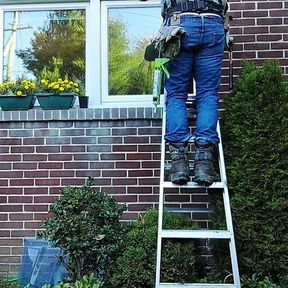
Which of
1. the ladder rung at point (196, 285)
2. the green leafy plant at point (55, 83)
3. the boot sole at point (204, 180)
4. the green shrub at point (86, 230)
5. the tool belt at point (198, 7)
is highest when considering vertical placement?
the tool belt at point (198, 7)

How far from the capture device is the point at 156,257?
377 centimetres

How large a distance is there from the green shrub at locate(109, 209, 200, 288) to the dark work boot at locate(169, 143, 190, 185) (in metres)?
0.42

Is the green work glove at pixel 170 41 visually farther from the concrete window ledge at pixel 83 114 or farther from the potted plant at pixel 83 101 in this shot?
the potted plant at pixel 83 101

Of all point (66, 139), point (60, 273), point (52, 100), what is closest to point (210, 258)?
point (60, 273)

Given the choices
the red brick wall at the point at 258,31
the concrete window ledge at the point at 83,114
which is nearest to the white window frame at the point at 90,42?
the concrete window ledge at the point at 83,114

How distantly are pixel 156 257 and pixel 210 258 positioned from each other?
98 cm

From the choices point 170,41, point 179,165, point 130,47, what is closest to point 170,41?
point 170,41

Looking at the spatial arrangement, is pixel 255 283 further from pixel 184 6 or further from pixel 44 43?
pixel 44 43

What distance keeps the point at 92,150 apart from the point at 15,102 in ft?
2.86

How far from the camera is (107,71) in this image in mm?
5246

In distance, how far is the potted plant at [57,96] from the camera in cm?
501

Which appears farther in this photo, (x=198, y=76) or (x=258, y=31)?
(x=258, y=31)

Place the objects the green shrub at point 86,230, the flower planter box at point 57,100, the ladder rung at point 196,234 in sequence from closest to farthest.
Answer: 1. the ladder rung at point 196,234
2. the green shrub at point 86,230
3. the flower planter box at point 57,100

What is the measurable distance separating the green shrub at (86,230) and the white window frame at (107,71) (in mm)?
1251
